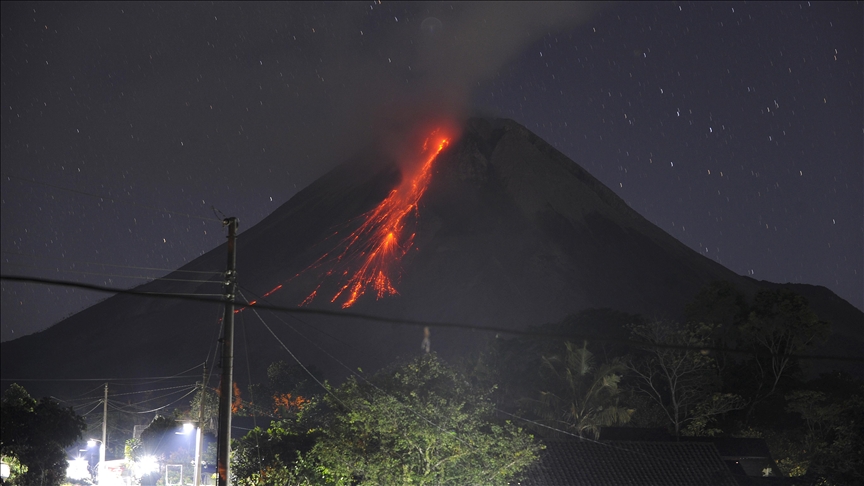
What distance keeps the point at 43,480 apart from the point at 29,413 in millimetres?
2469

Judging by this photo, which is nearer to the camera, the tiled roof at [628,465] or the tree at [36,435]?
the tree at [36,435]

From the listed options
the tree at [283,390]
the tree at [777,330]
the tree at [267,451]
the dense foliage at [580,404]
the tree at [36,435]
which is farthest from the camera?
the tree at [283,390]

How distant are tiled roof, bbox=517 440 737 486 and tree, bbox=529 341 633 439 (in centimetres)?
726

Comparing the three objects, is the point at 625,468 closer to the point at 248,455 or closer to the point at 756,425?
the point at 248,455

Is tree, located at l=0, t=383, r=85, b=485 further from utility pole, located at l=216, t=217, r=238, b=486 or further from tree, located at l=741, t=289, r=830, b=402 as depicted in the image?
tree, located at l=741, t=289, r=830, b=402

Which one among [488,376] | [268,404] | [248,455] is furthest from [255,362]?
[248,455]

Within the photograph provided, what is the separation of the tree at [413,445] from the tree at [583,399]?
18.8m

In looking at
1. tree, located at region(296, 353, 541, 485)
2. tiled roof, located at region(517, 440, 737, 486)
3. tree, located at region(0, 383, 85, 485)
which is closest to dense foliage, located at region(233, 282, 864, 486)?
tree, located at region(296, 353, 541, 485)

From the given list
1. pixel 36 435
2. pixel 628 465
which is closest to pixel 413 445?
pixel 36 435

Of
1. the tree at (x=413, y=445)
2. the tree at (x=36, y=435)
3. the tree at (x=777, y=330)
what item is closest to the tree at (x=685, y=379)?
the tree at (x=777, y=330)

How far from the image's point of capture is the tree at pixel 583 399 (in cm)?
4703

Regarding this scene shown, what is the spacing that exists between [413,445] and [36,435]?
11.3 metres

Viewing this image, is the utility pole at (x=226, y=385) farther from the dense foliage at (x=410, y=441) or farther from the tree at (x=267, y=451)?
the tree at (x=267, y=451)

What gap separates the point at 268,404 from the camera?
314 ft
